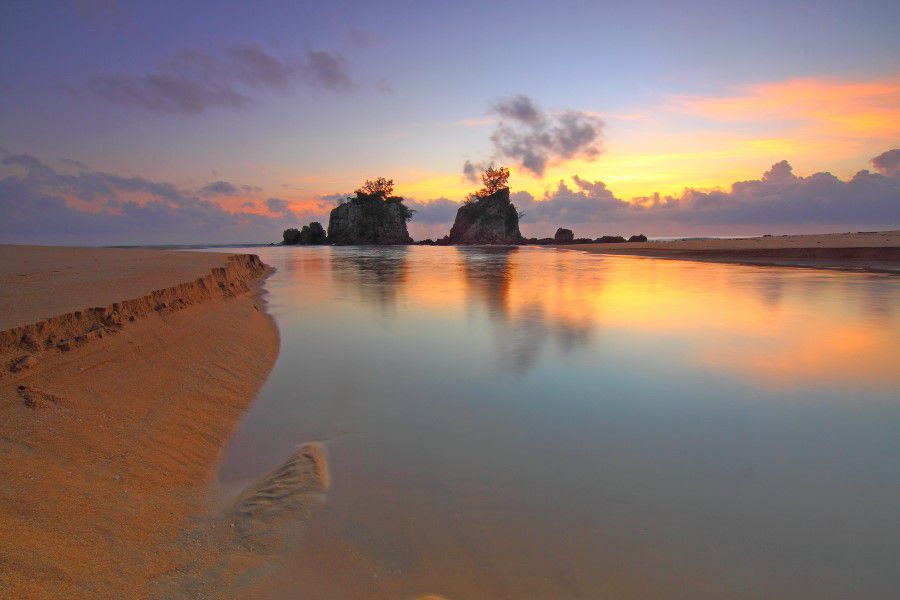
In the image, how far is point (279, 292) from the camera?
1495cm

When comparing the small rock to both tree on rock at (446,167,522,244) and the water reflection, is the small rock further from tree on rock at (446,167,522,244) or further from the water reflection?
tree on rock at (446,167,522,244)

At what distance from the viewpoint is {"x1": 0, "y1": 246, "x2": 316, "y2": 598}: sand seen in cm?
198

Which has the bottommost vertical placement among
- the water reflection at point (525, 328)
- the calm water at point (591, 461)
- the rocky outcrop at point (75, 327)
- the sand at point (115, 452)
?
the calm water at point (591, 461)

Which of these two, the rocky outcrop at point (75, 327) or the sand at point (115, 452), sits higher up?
the rocky outcrop at point (75, 327)

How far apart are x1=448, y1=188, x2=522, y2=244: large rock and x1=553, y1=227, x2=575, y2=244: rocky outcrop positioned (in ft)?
30.8

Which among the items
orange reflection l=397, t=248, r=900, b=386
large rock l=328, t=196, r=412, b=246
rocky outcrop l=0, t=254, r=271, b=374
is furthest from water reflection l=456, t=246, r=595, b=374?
large rock l=328, t=196, r=412, b=246

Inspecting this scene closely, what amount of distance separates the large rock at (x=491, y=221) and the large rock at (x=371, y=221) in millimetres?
16190

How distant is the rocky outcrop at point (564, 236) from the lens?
3922 inches

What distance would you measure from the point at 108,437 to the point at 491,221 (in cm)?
9425

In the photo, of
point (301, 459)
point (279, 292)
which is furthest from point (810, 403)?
point (279, 292)

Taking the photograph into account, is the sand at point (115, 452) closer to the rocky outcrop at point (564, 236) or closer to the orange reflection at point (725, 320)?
the orange reflection at point (725, 320)

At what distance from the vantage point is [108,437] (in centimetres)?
295

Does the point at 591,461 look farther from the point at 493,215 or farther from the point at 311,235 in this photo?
the point at 311,235

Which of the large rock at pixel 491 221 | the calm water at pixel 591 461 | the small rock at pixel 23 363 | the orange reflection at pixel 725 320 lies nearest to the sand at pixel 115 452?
the small rock at pixel 23 363
